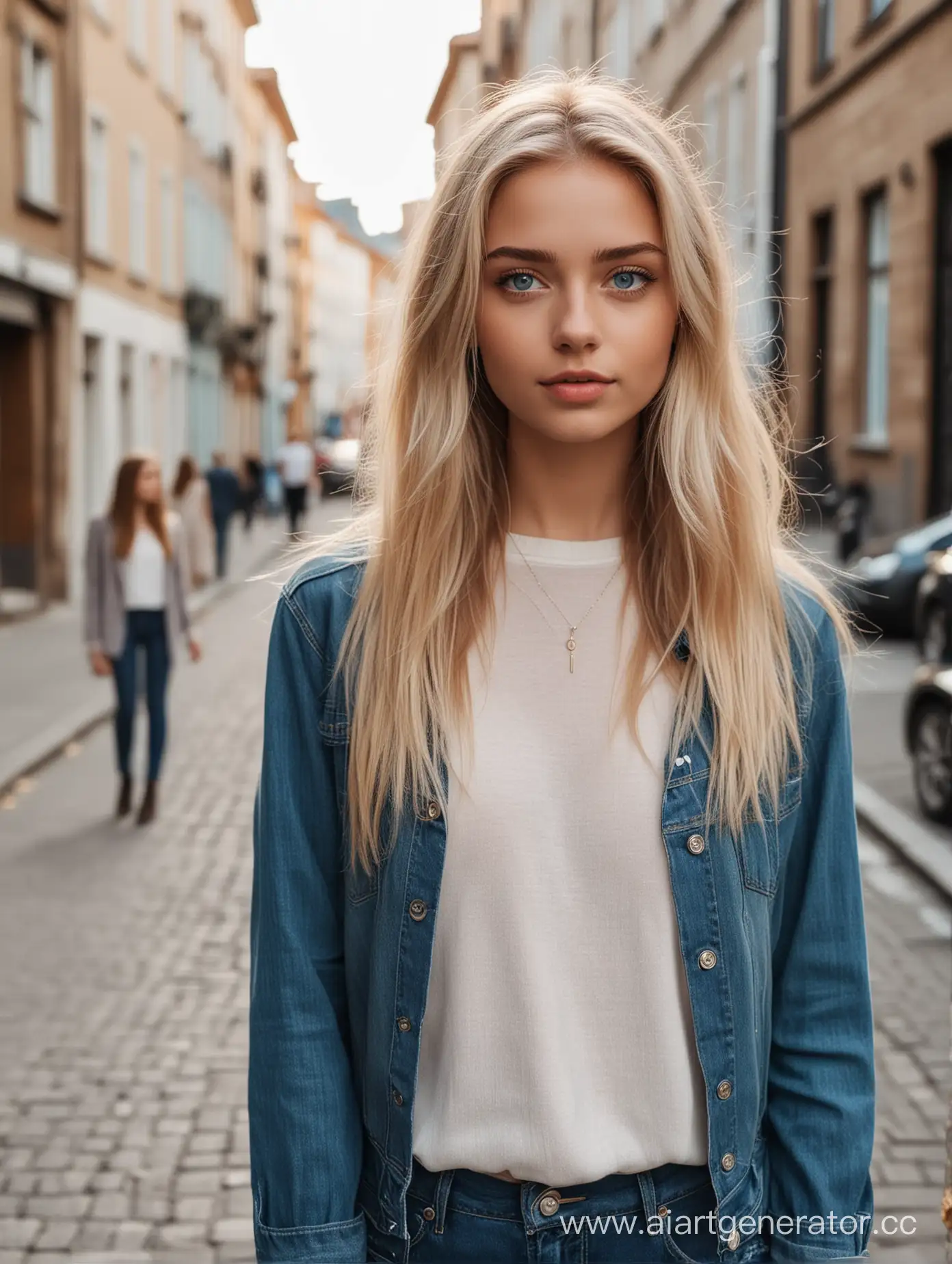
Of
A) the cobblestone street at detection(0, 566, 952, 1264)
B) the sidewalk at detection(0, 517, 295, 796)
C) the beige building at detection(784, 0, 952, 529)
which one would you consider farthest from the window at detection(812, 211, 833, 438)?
the cobblestone street at detection(0, 566, 952, 1264)

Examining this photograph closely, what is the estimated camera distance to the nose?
177 cm

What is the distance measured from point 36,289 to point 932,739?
14147 mm

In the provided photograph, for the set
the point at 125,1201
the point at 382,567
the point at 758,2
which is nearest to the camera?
the point at 382,567

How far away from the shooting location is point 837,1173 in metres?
1.88

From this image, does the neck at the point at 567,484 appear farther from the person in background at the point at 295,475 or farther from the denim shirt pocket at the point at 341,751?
the person in background at the point at 295,475

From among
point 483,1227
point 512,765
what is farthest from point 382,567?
point 483,1227

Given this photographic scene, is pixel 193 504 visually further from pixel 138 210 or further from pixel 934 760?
pixel 138 210

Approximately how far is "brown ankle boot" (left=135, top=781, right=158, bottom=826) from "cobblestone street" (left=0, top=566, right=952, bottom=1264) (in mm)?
137

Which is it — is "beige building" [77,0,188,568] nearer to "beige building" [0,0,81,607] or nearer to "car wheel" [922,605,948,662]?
"beige building" [0,0,81,607]

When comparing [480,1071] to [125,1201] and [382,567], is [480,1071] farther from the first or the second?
[125,1201]

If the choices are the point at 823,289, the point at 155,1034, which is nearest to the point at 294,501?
the point at 823,289

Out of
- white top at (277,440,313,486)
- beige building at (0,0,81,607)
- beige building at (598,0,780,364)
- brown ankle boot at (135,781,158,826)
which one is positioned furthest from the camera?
white top at (277,440,313,486)

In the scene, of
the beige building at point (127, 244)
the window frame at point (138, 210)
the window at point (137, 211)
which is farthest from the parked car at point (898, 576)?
the window at point (137, 211)

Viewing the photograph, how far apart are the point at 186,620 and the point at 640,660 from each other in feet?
25.3
